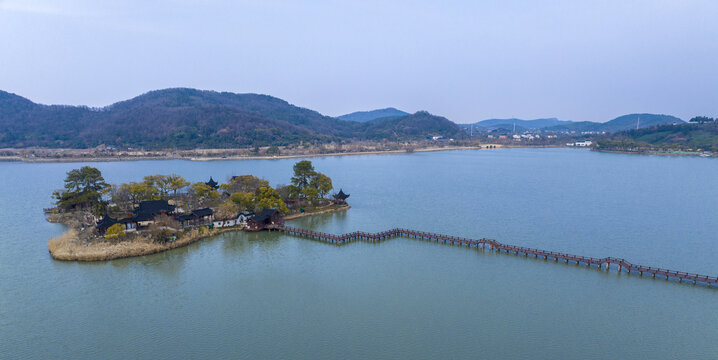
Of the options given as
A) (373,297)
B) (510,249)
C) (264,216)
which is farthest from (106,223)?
(510,249)

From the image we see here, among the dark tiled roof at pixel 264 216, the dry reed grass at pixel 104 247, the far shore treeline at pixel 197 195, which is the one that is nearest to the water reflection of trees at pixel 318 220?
the far shore treeline at pixel 197 195

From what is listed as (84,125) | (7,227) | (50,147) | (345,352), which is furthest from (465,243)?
(84,125)

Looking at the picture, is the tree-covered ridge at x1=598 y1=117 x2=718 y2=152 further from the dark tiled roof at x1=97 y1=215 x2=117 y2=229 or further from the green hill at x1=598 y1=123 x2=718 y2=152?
the dark tiled roof at x1=97 y1=215 x2=117 y2=229

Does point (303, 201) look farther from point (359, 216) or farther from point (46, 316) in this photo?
point (46, 316)

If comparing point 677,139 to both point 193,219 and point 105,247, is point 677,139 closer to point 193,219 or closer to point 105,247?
point 193,219

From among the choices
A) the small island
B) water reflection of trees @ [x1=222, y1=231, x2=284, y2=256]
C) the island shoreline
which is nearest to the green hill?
the small island

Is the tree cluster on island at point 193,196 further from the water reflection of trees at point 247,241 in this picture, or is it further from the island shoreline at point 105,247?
the water reflection of trees at point 247,241
